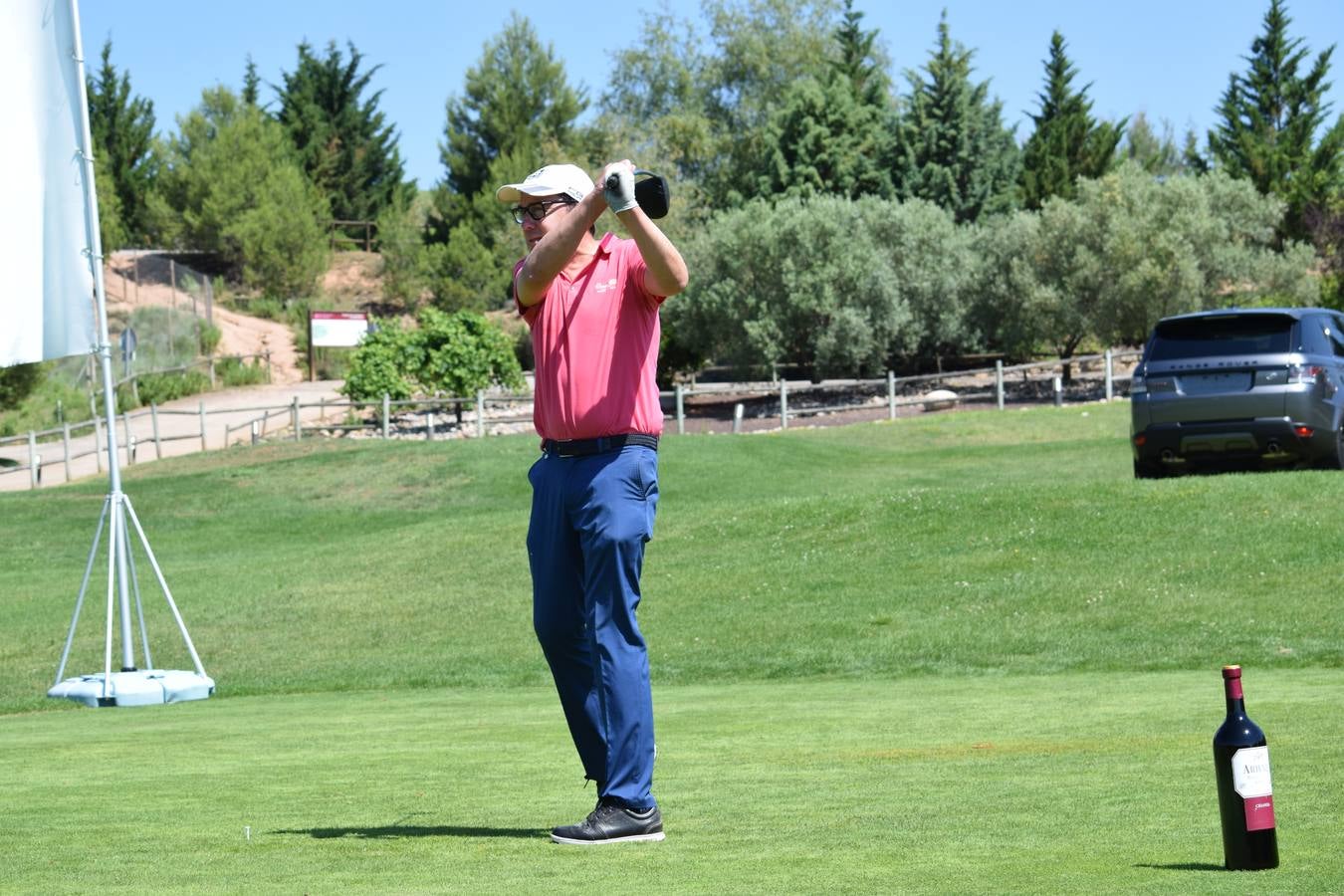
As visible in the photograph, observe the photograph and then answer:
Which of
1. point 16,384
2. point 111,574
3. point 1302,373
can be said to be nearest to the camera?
point 111,574

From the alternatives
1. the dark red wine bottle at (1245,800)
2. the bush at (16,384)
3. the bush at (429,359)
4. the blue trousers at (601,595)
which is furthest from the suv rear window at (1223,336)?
the bush at (16,384)

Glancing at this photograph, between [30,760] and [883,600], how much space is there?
1076cm

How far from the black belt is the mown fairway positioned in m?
1.24

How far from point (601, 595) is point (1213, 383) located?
14974 millimetres

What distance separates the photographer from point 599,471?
5.71 m

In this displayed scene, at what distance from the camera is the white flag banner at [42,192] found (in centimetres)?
1223

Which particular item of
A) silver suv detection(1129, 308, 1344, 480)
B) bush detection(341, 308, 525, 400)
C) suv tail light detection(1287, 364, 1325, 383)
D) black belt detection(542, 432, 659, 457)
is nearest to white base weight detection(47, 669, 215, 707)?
black belt detection(542, 432, 659, 457)

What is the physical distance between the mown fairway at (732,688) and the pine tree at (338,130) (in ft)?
175

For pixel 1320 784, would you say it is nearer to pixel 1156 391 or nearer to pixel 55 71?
pixel 55 71

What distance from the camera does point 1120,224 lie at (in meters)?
53.1

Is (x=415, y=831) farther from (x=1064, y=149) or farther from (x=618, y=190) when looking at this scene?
(x=1064, y=149)

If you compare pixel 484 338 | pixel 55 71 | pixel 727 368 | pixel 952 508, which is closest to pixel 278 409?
pixel 484 338

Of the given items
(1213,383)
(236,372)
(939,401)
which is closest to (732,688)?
(1213,383)

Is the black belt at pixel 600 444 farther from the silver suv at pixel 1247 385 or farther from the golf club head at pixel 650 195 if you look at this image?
the silver suv at pixel 1247 385
